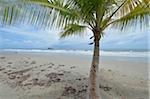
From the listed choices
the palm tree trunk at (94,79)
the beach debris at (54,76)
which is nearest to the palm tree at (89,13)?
the palm tree trunk at (94,79)

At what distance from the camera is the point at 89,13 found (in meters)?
2.63

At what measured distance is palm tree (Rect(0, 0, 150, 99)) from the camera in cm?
227

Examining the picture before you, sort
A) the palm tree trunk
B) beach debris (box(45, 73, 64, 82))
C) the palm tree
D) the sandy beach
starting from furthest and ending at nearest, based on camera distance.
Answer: beach debris (box(45, 73, 64, 82))
the sandy beach
the palm tree trunk
the palm tree

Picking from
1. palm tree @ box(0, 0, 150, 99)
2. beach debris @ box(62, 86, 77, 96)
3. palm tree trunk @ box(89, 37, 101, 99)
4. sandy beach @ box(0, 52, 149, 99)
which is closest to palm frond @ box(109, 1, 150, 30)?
palm tree @ box(0, 0, 150, 99)

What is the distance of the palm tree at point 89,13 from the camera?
7.46ft

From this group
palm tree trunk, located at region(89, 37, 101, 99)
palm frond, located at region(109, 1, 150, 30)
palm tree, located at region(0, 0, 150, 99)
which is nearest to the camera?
palm tree, located at region(0, 0, 150, 99)

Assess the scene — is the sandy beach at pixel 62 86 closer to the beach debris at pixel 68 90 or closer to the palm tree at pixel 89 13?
the beach debris at pixel 68 90

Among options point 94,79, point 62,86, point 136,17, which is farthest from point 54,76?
point 136,17

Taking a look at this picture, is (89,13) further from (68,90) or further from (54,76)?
(54,76)

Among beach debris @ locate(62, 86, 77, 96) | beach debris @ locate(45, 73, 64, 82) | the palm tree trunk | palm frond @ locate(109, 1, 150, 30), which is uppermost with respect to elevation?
palm frond @ locate(109, 1, 150, 30)

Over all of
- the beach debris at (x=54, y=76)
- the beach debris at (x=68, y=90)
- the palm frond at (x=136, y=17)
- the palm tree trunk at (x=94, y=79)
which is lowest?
the beach debris at (x=68, y=90)

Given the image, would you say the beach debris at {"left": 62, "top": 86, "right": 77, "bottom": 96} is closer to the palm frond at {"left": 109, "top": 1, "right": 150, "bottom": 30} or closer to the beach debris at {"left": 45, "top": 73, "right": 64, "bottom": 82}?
the beach debris at {"left": 45, "top": 73, "right": 64, "bottom": 82}

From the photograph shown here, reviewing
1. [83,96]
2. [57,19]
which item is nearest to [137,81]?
[83,96]

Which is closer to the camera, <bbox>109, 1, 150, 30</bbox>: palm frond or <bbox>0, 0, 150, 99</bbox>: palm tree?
<bbox>0, 0, 150, 99</bbox>: palm tree
